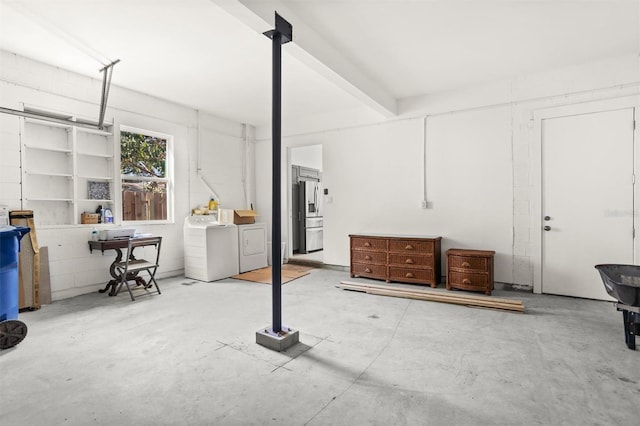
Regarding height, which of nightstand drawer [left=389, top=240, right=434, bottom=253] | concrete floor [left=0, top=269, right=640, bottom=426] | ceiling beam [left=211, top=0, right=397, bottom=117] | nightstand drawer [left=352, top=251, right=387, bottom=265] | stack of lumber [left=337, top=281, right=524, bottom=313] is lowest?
concrete floor [left=0, top=269, right=640, bottom=426]

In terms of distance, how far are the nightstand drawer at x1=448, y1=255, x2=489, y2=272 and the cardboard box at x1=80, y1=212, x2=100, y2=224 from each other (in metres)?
5.22

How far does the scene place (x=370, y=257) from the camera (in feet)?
17.6

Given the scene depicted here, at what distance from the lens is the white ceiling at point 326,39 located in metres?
3.02

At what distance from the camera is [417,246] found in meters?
4.96

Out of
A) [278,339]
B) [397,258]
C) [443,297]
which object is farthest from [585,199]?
[278,339]

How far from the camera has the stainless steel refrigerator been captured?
25.8ft

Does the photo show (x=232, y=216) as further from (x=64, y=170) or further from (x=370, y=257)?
(x=370, y=257)

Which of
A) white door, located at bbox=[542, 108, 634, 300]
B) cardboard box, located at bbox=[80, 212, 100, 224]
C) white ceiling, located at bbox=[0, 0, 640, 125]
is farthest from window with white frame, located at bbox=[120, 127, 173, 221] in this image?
white door, located at bbox=[542, 108, 634, 300]

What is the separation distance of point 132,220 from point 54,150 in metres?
1.44

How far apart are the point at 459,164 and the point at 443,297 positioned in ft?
7.20

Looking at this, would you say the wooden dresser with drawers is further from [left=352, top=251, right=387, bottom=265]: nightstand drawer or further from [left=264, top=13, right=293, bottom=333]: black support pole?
[left=264, top=13, right=293, bottom=333]: black support pole

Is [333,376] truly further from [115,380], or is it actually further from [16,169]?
[16,169]

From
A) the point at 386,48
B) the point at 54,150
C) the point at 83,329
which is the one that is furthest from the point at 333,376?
the point at 54,150

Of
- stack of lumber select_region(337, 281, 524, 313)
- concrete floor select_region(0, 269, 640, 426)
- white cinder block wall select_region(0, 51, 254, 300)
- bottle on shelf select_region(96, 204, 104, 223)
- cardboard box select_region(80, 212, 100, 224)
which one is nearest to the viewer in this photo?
concrete floor select_region(0, 269, 640, 426)
